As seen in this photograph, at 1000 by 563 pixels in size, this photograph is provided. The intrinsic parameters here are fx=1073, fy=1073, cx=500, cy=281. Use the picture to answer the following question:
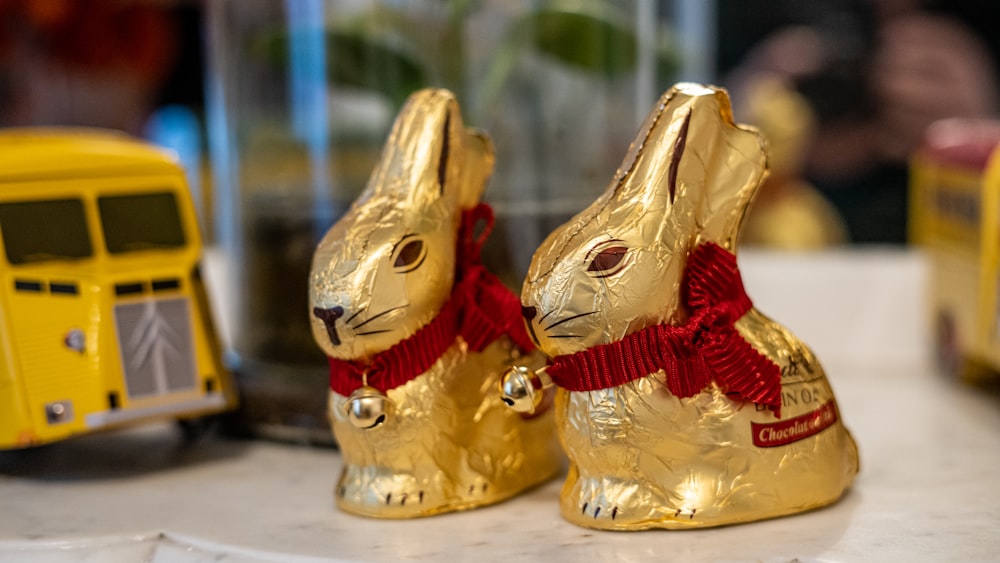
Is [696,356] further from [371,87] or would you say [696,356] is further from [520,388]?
[371,87]

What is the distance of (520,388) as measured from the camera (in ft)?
1.78

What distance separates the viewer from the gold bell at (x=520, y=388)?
1.78 feet

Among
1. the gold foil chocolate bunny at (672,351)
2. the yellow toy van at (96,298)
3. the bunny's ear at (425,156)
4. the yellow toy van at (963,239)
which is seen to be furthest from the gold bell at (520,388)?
the yellow toy van at (963,239)

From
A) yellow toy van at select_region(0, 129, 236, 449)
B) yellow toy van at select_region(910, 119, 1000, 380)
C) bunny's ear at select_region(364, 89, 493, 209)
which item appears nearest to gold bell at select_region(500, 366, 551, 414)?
bunny's ear at select_region(364, 89, 493, 209)

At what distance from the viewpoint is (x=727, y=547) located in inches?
20.7

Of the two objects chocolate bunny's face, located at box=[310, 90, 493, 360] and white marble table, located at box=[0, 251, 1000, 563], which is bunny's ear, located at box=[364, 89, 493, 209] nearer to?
chocolate bunny's face, located at box=[310, 90, 493, 360]

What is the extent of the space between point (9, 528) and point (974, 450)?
61 centimetres

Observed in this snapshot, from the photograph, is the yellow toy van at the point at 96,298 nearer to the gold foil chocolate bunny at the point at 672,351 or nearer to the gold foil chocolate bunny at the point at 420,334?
the gold foil chocolate bunny at the point at 420,334

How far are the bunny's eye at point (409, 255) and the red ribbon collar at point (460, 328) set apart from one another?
0.11ft

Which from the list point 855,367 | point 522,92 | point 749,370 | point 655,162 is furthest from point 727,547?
point 855,367

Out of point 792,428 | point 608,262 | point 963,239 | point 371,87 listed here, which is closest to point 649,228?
point 608,262

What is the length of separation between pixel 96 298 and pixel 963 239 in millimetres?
645

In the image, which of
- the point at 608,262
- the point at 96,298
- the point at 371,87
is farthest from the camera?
the point at 371,87

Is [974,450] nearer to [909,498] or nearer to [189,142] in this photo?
[909,498]
